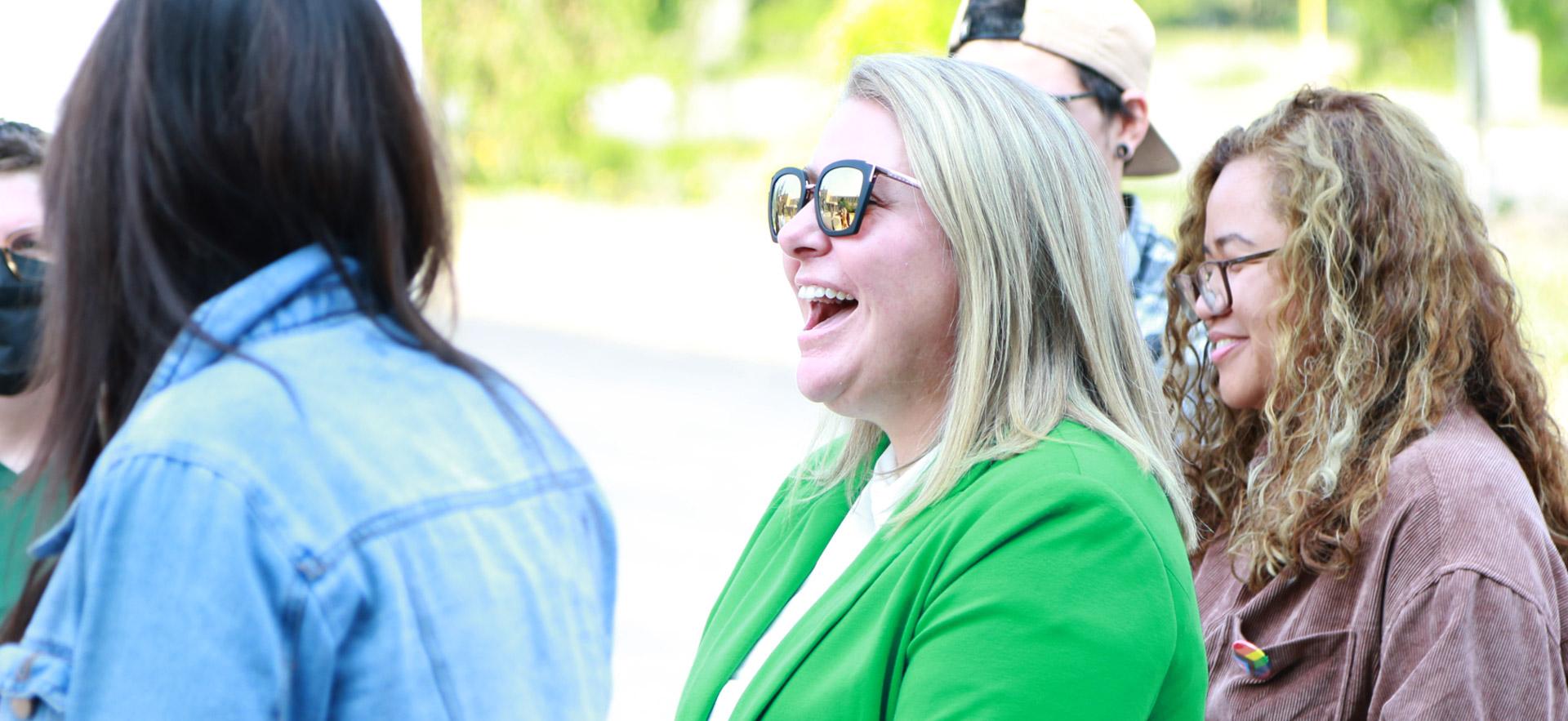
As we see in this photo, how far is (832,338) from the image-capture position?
1823 mm

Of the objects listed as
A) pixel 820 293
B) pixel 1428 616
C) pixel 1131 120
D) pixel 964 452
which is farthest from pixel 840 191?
pixel 1131 120

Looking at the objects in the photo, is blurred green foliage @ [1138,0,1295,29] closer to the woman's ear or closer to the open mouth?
the woman's ear

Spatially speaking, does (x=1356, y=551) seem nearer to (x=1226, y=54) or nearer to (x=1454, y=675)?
(x=1454, y=675)

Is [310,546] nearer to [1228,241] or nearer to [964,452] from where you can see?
[964,452]

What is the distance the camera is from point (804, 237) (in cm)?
185

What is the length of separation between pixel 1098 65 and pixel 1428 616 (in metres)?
1.59

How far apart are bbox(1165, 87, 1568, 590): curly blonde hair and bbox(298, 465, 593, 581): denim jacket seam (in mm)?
1123

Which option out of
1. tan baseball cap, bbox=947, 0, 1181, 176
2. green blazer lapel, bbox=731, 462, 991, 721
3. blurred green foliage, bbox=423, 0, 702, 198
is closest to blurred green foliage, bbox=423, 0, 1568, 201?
blurred green foliage, bbox=423, 0, 702, 198

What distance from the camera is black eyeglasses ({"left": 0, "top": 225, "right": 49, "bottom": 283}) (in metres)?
1.93

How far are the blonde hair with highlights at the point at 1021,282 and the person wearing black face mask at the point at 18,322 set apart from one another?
1.08 m

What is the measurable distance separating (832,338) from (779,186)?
A: 10.0 inches

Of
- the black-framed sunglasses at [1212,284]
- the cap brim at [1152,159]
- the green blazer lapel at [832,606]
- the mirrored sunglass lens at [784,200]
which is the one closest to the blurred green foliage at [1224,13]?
the cap brim at [1152,159]

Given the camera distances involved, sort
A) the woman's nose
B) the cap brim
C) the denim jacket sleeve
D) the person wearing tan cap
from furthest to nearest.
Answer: the cap brim, the person wearing tan cap, the woman's nose, the denim jacket sleeve

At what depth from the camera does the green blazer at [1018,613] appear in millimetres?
1431
